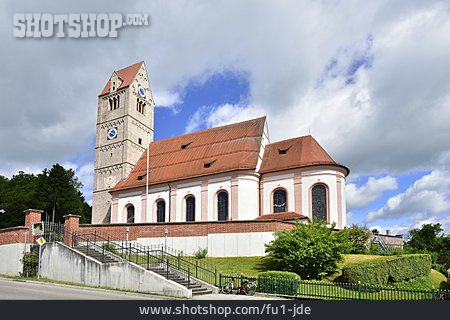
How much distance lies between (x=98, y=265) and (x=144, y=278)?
288 centimetres

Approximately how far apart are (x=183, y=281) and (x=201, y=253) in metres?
8.90

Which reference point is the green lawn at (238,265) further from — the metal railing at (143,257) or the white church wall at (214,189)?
the white church wall at (214,189)

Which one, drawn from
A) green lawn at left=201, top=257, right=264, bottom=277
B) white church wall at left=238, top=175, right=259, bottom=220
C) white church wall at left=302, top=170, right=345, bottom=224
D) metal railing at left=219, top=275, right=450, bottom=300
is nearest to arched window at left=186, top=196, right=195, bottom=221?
white church wall at left=238, top=175, right=259, bottom=220

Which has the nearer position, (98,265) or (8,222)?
(98,265)

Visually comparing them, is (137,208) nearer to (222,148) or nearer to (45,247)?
(222,148)

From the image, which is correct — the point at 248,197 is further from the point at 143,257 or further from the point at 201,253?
the point at 143,257

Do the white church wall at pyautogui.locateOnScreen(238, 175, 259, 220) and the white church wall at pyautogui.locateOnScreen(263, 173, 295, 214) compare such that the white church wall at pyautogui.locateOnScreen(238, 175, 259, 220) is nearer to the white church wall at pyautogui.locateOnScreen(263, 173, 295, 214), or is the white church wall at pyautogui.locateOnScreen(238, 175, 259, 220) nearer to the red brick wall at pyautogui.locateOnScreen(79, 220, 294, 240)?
the white church wall at pyautogui.locateOnScreen(263, 173, 295, 214)

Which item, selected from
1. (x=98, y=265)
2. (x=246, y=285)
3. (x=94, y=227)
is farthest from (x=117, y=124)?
(x=246, y=285)

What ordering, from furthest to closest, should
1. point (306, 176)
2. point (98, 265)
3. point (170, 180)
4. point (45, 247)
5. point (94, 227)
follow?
point (170, 180) → point (306, 176) → point (94, 227) → point (45, 247) → point (98, 265)

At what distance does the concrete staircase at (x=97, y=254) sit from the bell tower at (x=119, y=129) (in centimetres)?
2535

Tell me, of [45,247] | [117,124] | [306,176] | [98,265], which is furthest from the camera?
[117,124]

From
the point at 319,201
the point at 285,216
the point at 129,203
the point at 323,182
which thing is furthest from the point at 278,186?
the point at 129,203

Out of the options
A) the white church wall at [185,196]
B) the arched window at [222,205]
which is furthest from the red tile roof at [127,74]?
the arched window at [222,205]
